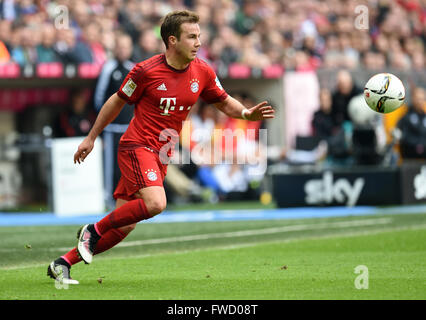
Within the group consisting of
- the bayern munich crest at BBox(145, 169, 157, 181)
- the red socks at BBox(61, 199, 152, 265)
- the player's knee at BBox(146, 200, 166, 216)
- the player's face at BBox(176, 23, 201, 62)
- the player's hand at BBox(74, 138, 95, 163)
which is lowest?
the red socks at BBox(61, 199, 152, 265)

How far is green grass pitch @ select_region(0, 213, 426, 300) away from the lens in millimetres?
6395

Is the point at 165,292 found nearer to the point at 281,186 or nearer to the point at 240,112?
the point at 240,112

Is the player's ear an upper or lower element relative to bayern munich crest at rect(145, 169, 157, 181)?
upper

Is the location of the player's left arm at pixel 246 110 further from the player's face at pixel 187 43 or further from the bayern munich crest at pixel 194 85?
the player's face at pixel 187 43

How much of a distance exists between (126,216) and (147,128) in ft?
2.46

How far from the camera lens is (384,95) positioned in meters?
8.69

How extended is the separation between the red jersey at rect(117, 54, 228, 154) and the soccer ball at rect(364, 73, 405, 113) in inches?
81.4

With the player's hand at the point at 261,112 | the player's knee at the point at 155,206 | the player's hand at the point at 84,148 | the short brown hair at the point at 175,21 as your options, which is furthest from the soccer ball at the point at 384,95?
the player's hand at the point at 84,148

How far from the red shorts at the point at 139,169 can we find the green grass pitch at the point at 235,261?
2.43ft

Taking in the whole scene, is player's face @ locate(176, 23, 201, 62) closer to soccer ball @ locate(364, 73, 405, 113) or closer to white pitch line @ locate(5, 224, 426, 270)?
soccer ball @ locate(364, 73, 405, 113)

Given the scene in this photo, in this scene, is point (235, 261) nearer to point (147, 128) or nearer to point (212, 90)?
point (212, 90)

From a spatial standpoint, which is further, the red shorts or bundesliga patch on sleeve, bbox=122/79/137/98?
bundesliga patch on sleeve, bbox=122/79/137/98

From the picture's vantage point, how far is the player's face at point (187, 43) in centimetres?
726

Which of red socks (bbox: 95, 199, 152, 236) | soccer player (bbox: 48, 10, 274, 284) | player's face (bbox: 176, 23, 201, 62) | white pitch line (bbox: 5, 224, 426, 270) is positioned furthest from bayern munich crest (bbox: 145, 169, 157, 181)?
white pitch line (bbox: 5, 224, 426, 270)
